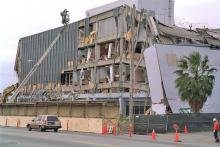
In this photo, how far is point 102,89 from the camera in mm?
93500

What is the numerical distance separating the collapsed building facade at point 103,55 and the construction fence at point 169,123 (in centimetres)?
2632

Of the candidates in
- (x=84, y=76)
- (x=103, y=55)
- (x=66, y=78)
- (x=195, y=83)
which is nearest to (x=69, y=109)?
(x=195, y=83)

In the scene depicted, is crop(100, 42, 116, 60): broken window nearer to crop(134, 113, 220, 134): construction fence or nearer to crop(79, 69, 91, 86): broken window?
crop(79, 69, 91, 86): broken window

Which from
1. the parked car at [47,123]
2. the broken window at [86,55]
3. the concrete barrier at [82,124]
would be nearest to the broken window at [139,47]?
the broken window at [86,55]

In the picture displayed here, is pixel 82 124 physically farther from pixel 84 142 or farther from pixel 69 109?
pixel 84 142

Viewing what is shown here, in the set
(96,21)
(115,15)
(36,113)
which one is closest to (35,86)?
(96,21)

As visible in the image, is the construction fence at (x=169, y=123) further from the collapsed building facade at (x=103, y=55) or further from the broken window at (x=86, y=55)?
the broken window at (x=86, y=55)

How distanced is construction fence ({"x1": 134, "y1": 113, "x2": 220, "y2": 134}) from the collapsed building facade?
86.3 feet

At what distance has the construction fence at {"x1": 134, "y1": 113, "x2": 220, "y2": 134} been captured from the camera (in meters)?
45.2

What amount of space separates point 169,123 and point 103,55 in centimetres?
5366

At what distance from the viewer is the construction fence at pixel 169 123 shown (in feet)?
148

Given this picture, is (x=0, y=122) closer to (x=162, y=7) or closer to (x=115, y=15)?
(x=115, y=15)

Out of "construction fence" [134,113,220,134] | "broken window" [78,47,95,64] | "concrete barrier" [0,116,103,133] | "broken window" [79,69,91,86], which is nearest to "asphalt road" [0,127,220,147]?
"construction fence" [134,113,220,134]

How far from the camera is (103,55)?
9831 cm
